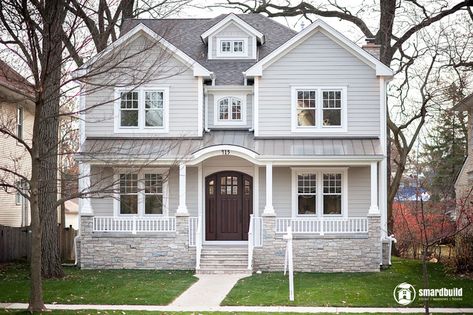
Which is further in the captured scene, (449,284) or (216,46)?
(216,46)

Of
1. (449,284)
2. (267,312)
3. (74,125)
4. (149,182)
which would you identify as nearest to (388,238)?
(449,284)

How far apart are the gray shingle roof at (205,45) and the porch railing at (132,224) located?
533 cm

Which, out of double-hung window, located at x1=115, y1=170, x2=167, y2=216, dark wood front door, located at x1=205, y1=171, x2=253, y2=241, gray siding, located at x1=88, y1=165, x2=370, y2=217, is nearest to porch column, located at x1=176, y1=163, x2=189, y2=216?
gray siding, located at x1=88, y1=165, x2=370, y2=217

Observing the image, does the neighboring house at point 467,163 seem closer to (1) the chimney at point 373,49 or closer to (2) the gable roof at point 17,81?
(1) the chimney at point 373,49

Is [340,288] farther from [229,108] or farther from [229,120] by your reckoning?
[229,108]

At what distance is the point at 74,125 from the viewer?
39281mm

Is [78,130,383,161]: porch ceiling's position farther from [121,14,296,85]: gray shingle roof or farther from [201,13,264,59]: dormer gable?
[201,13,264,59]: dormer gable

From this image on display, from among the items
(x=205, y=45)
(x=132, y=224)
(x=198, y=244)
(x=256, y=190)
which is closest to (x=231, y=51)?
(x=205, y=45)

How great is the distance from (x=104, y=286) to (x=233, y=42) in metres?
11.3

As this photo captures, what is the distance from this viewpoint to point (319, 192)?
78.0 ft

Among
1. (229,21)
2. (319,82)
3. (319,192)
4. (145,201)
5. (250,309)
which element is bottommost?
(250,309)

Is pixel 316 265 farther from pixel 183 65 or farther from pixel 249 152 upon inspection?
pixel 183 65

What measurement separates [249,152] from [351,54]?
195 inches

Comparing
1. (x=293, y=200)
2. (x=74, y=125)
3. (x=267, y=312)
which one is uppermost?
(x=74, y=125)
